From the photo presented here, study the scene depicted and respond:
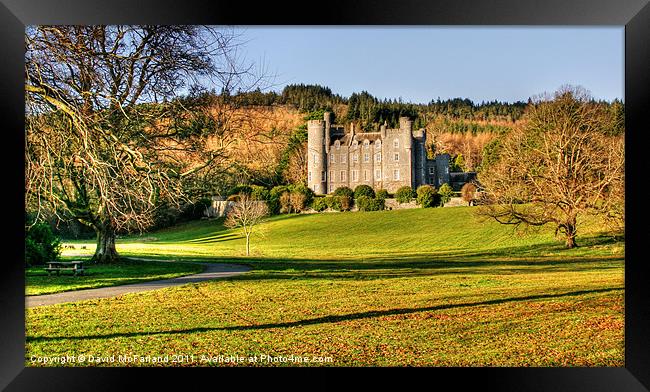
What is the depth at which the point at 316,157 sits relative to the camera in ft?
42.2

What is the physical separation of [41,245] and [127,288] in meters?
3.15

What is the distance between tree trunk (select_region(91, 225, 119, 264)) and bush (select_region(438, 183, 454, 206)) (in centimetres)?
774

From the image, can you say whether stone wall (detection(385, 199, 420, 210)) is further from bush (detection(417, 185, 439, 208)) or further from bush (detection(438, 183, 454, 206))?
bush (detection(438, 183, 454, 206))

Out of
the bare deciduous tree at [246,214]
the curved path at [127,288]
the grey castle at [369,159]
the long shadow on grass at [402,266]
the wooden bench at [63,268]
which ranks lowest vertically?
the long shadow on grass at [402,266]

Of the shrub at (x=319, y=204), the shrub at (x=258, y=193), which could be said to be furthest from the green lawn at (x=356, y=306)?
the shrub at (x=258, y=193)

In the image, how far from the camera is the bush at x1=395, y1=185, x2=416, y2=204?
1386cm

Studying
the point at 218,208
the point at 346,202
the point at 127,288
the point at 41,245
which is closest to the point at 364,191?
the point at 346,202

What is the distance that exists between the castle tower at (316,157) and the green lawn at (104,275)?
10.1 ft

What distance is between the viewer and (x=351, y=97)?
12.1 metres

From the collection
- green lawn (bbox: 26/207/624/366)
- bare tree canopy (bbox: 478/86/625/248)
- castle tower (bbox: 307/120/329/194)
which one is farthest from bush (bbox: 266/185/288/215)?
bare tree canopy (bbox: 478/86/625/248)

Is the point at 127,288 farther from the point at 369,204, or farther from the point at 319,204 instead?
the point at 369,204

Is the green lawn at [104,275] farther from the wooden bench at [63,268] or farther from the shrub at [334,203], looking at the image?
the shrub at [334,203]

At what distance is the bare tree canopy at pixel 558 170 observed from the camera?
13070mm
